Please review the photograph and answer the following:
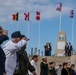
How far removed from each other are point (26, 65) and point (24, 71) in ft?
0.78

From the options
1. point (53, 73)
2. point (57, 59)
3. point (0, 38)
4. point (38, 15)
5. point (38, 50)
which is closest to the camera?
point (0, 38)

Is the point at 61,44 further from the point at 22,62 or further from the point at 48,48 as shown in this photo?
the point at 22,62

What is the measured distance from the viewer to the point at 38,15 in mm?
60500

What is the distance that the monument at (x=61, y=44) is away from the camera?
57.3 meters

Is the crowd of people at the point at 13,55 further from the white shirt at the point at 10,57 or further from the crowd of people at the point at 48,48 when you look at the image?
the crowd of people at the point at 48,48

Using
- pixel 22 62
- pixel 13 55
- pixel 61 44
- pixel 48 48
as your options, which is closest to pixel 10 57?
pixel 13 55

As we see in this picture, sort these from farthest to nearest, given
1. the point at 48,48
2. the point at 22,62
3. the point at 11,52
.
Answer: the point at 48,48
the point at 22,62
the point at 11,52

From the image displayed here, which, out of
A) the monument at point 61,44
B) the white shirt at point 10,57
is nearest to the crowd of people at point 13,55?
the white shirt at point 10,57

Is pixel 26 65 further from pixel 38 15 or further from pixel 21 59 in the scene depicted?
pixel 38 15

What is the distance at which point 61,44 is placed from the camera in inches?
2296

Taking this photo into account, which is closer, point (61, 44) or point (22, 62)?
point (22, 62)

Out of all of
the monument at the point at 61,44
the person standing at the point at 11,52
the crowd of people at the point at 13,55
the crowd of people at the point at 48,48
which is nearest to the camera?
the crowd of people at the point at 13,55

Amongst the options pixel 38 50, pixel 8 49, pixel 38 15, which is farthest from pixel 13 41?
pixel 38 15

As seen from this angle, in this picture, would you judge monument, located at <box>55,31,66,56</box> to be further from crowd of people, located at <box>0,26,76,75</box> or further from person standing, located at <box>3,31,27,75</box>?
person standing, located at <box>3,31,27,75</box>
